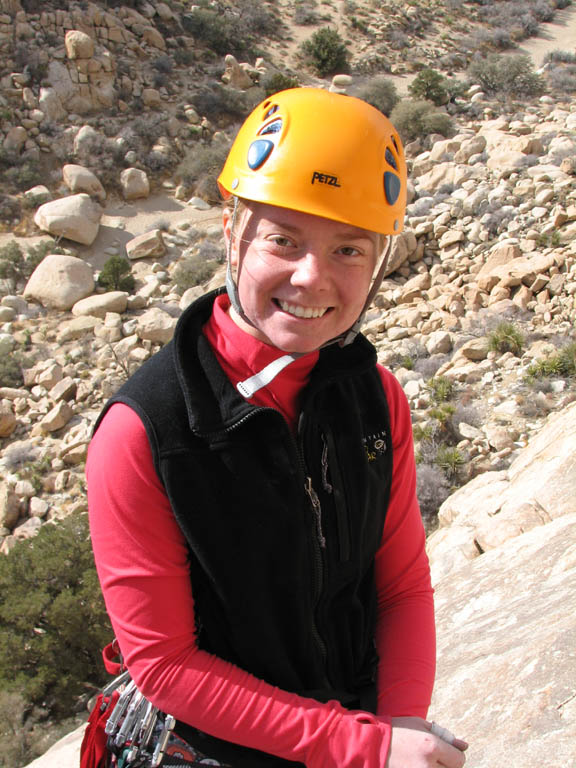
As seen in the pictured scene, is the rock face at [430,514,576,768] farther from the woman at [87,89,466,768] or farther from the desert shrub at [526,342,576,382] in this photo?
the desert shrub at [526,342,576,382]

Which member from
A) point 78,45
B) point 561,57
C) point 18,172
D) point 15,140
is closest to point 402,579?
point 18,172

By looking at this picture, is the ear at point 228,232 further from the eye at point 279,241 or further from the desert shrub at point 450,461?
the desert shrub at point 450,461

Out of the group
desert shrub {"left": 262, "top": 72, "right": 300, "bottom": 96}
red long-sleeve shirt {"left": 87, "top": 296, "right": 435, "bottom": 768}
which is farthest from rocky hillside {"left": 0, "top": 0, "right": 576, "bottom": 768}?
red long-sleeve shirt {"left": 87, "top": 296, "right": 435, "bottom": 768}

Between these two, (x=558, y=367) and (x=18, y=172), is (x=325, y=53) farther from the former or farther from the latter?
(x=558, y=367)

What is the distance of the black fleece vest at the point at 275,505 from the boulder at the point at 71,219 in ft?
41.0

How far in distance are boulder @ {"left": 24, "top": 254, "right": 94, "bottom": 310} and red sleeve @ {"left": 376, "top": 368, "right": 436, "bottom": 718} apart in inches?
414

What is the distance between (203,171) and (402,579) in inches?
574

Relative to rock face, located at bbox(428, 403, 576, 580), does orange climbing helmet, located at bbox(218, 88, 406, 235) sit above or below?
above

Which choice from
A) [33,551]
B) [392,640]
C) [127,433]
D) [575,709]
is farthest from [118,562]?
[33,551]

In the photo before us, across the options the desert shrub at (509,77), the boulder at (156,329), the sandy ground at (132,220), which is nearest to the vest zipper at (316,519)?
the boulder at (156,329)

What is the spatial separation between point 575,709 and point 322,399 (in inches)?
46.5

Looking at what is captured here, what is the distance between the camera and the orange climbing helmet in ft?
3.84

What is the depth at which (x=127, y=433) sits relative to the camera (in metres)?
1.05

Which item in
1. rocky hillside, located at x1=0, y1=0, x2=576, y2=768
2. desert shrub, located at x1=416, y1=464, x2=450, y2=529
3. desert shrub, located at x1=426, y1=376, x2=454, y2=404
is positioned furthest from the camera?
desert shrub, located at x1=426, y1=376, x2=454, y2=404
